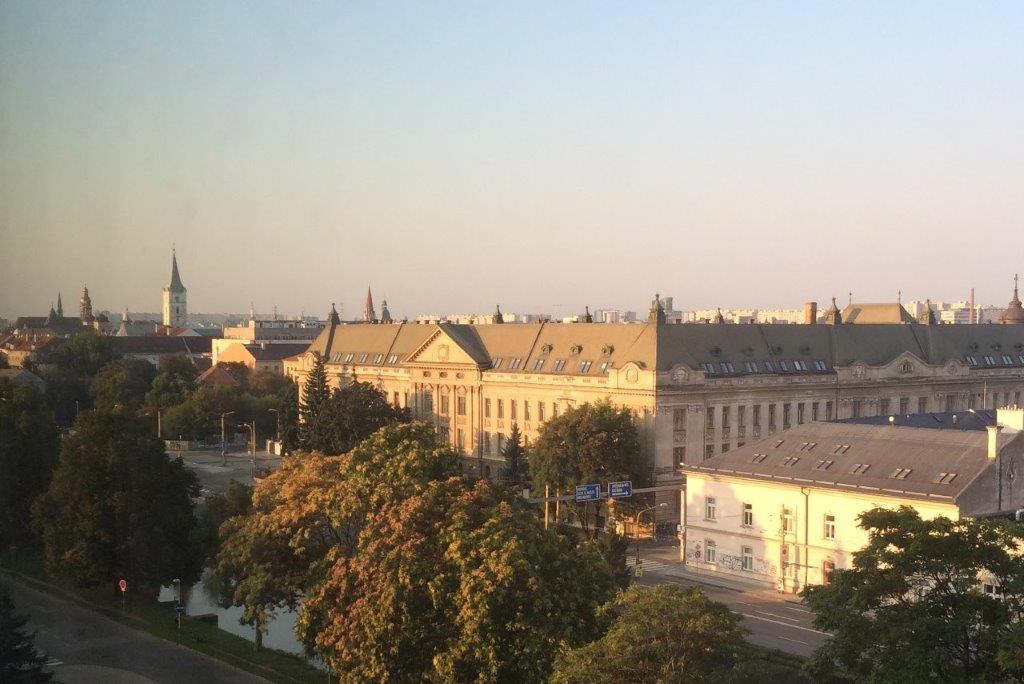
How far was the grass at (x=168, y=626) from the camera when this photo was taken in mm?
31438

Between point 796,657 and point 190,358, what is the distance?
94.2 m

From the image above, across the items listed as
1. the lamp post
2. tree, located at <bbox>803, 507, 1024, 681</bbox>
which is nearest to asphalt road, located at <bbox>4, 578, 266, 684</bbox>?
tree, located at <bbox>803, 507, 1024, 681</bbox>

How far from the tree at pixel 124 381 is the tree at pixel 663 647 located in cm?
5687

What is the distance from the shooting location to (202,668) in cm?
3073

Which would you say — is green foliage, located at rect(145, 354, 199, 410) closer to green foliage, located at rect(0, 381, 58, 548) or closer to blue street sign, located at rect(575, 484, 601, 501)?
green foliage, located at rect(0, 381, 58, 548)

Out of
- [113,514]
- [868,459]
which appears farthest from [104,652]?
[868,459]

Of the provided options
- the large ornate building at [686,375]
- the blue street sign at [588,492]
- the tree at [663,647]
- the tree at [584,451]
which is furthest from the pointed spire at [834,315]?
the tree at [663,647]

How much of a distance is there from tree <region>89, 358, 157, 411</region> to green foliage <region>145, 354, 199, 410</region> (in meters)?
0.94

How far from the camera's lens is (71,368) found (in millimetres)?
93438

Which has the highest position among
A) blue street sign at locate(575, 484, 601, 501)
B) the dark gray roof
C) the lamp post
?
the dark gray roof

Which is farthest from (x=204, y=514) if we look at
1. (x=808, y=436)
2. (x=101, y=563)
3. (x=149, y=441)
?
(x=808, y=436)

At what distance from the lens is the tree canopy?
24406 millimetres

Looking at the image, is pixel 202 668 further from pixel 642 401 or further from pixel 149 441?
pixel 642 401

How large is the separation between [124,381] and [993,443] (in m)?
67.2
